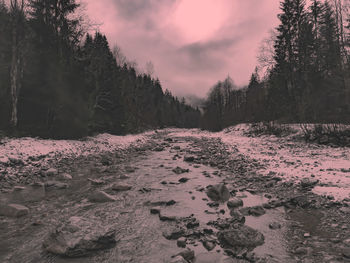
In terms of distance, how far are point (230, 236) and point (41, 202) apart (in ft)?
19.6

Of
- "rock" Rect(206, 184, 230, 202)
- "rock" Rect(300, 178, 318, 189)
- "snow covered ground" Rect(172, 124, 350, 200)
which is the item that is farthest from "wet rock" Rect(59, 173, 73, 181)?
"rock" Rect(300, 178, 318, 189)

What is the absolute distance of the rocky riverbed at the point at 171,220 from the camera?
3709 millimetres

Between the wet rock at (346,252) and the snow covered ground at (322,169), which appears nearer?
the wet rock at (346,252)

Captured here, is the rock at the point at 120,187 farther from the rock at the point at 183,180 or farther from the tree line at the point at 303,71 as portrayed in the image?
the tree line at the point at 303,71

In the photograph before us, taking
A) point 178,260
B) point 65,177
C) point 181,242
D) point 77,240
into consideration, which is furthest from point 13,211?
point 178,260

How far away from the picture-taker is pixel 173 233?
4375 millimetres

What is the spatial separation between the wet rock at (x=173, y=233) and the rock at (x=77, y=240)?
3.65ft

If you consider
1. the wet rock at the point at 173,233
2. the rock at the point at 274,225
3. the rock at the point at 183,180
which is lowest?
the rock at the point at 274,225

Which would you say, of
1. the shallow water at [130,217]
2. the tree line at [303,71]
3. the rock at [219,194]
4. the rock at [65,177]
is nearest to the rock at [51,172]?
the rock at [65,177]

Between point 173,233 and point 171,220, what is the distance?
754mm

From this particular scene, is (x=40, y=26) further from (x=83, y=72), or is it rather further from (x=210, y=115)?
(x=210, y=115)

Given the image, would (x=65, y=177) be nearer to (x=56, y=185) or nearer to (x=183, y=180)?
(x=56, y=185)

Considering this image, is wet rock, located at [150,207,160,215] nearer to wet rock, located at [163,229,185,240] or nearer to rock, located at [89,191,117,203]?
wet rock, located at [163,229,185,240]

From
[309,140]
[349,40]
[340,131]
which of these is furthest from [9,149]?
[349,40]
